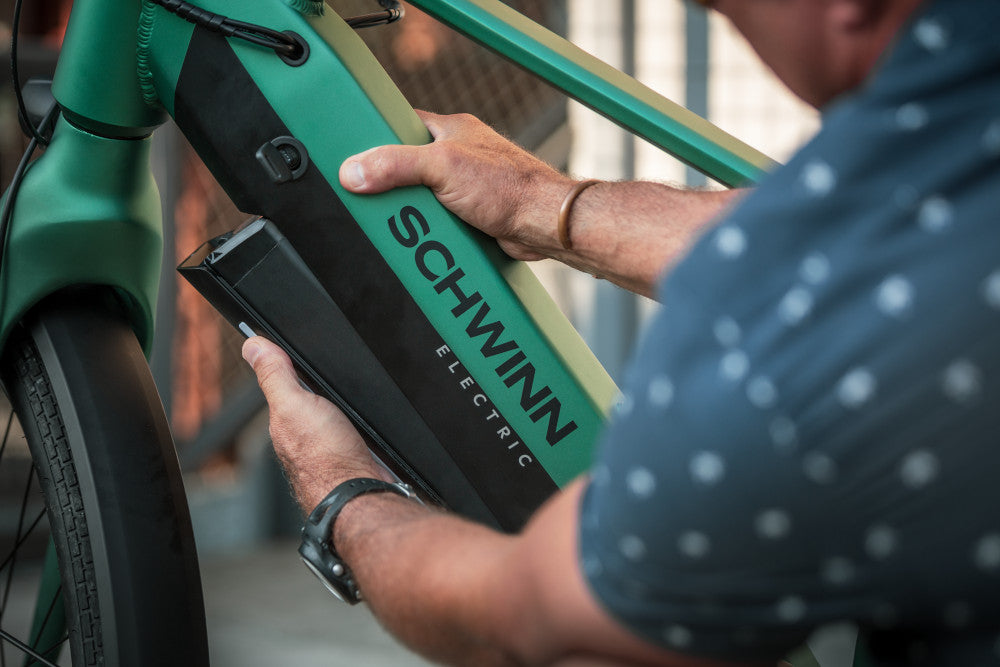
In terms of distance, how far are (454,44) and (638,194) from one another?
8.96ft

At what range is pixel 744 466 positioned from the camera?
44cm

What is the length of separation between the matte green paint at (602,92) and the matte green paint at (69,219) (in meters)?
0.32

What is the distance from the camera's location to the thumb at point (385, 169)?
0.87m

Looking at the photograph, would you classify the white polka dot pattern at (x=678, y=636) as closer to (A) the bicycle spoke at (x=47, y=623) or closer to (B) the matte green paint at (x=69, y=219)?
(B) the matte green paint at (x=69, y=219)

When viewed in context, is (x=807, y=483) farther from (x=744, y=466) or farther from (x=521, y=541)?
(x=521, y=541)

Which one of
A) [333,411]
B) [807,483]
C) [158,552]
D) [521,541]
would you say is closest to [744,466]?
[807,483]

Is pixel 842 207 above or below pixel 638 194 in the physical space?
above

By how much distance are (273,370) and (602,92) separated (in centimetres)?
38

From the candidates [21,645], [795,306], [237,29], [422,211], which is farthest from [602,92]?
[21,645]

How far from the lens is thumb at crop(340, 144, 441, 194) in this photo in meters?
0.87

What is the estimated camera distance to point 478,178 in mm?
906

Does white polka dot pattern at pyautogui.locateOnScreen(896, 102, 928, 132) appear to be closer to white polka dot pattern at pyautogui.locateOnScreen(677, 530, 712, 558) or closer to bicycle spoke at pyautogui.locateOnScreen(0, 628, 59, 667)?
white polka dot pattern at pyautogui.locateOnScreen(677, 530, 712, 558)

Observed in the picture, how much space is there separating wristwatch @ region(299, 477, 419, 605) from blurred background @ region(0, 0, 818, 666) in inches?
87.2

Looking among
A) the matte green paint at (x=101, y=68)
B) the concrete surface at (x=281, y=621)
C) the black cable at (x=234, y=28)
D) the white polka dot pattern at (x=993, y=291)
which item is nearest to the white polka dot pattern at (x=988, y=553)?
the white polka dot pattern at (x=993, y=291)
